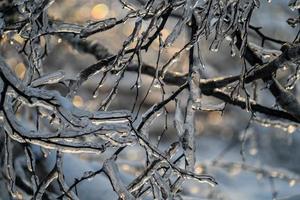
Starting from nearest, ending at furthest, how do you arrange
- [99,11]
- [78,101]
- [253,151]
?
[99,11] → [78,101] → [253,151]

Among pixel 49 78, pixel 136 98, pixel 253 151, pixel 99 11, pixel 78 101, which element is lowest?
pixel 49 78

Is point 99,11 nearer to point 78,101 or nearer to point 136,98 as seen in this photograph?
point 78,101

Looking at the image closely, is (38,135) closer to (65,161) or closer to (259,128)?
(65,161)

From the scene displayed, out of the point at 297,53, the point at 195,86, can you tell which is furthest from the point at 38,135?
the point at 297,53

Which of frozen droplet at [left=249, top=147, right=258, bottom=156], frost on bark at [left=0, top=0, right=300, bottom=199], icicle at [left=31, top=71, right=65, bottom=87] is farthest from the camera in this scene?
frozen droplet at [left=249, top=147, right=258, bottom=156]

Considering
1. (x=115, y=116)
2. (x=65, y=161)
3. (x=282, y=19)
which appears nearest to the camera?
(x=115, y=116)

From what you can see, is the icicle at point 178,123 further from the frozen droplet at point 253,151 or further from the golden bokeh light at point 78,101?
the frozen droplet at point 253,151

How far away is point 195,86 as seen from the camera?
9.12 feet

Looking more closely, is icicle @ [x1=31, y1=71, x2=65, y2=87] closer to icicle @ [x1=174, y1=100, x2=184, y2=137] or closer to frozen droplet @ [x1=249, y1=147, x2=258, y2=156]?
icicle @ [x1=174, y1=100, x2=184, y2=137]

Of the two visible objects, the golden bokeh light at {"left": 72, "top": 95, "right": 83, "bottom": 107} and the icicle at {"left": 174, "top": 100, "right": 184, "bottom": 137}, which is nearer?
the icicle at {"left": 174, "top": 100, "right": 184, "bottom": 137}

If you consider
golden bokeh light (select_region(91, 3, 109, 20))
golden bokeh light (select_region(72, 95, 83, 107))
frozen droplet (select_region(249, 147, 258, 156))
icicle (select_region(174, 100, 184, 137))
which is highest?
frozen droplet (select_region(249, 147, 258, 156))

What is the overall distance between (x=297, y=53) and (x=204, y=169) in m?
4.19

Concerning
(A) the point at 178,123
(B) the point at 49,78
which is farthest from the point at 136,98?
(B) the point at 49,78

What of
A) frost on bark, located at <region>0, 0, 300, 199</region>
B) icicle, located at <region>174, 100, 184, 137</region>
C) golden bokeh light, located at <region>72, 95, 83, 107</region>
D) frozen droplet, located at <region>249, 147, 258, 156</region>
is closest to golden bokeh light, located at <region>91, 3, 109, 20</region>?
golden bokeh light, located at <region>72, 95, 83, 107</region>
